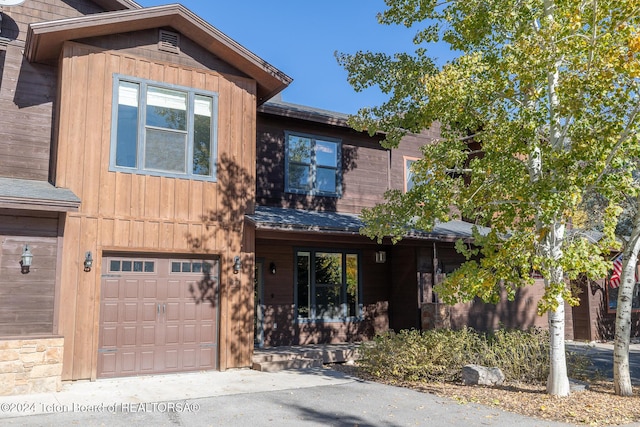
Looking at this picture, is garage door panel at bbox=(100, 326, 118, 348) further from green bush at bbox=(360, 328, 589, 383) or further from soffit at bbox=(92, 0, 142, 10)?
soffit at bbox=(92, 0, 142, 10)

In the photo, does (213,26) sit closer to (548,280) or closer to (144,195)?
(144,195)

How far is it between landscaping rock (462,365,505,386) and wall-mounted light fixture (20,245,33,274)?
24.8 feet

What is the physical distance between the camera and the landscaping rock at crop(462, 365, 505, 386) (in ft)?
30.6

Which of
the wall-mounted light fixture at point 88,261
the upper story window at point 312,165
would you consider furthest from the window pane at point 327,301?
the wall-mounted light fixture at point 88,261

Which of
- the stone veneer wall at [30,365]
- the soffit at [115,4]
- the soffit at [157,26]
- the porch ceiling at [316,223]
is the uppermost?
the soffit at [115,4]

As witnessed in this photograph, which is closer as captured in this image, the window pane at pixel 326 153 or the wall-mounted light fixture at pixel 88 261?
the wall-mounted light fixture at pixel 88 261

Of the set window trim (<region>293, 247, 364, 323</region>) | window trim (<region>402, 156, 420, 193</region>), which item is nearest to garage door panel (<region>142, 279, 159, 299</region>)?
window trim (<region>293, 247, 364, 323</region>)

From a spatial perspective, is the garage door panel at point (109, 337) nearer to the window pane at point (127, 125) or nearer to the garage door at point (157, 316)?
the garage door at point (157, 316)

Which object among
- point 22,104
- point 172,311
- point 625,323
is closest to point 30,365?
point 172,311

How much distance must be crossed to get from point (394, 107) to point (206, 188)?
4.12 meters

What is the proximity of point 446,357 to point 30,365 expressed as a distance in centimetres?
690

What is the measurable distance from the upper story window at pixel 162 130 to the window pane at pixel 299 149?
10.8ft

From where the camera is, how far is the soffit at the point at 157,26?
920cm

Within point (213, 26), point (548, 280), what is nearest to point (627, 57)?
point (548, 280)
